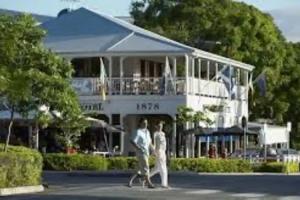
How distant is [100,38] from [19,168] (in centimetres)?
2435

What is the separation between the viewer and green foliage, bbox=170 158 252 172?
3728 cm

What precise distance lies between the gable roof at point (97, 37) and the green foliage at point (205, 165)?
744 cm

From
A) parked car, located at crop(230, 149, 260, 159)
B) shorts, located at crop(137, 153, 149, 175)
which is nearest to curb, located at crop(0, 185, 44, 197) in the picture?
shorts, located at crop(137, 153, 149, 175)

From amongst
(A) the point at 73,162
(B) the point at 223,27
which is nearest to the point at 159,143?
(A) the point at 73,162

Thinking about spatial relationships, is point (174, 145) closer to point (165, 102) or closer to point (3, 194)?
point (165, 102)

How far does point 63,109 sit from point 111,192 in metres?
4.27

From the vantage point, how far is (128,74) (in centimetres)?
4834

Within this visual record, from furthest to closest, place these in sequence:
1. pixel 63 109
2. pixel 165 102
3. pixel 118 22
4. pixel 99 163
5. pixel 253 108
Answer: pixel 253 108
pixel 118 22
pixel 165 102
pixel 99 163
pixel 63 109

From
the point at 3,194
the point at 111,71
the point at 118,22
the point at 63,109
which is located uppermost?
the point at 118,22

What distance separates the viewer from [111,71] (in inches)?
1804

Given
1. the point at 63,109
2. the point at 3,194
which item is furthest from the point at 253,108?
the point at 3,194

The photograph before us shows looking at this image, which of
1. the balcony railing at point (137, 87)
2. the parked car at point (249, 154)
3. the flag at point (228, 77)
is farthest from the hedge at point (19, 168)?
the flag at point (228, 77)

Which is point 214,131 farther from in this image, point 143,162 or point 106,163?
point 143,162

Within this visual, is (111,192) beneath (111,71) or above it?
beneath
